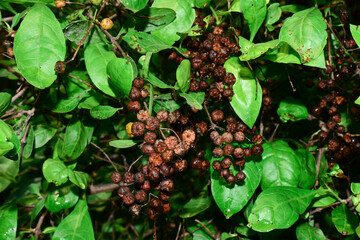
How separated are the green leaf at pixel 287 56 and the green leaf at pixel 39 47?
2.19 ft

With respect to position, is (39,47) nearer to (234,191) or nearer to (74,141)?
(74,141)

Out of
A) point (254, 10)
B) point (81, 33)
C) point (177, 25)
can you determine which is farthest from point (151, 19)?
point (254, 10)

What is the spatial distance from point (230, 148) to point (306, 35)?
1.40ft

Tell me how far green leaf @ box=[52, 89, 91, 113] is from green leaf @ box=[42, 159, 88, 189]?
195 millimetres

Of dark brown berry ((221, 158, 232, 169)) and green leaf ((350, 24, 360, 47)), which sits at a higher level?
green leaf ((350, 24, 360, 47))

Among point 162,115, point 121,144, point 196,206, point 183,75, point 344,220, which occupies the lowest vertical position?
point 196,206

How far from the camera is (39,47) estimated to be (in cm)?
98

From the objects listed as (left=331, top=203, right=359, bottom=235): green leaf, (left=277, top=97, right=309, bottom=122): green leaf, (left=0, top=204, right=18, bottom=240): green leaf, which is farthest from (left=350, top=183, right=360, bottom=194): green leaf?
(left=0, top=204, right=18, bottom=240): green leaf

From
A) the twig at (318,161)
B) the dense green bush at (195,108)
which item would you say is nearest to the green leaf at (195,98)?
the dense green bush at (195,108)

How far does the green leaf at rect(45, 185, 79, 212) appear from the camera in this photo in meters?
1.27

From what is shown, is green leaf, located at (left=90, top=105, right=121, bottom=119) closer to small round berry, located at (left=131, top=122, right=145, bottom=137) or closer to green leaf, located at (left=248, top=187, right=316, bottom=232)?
small round berry, located at (left=131, top=122, right=145, bottom=137)

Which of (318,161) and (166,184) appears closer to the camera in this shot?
(166,184)

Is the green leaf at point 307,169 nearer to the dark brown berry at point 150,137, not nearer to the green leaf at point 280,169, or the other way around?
the green leaf at point 280,169

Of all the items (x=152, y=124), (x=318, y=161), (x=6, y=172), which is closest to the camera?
(x=152, y=124)
